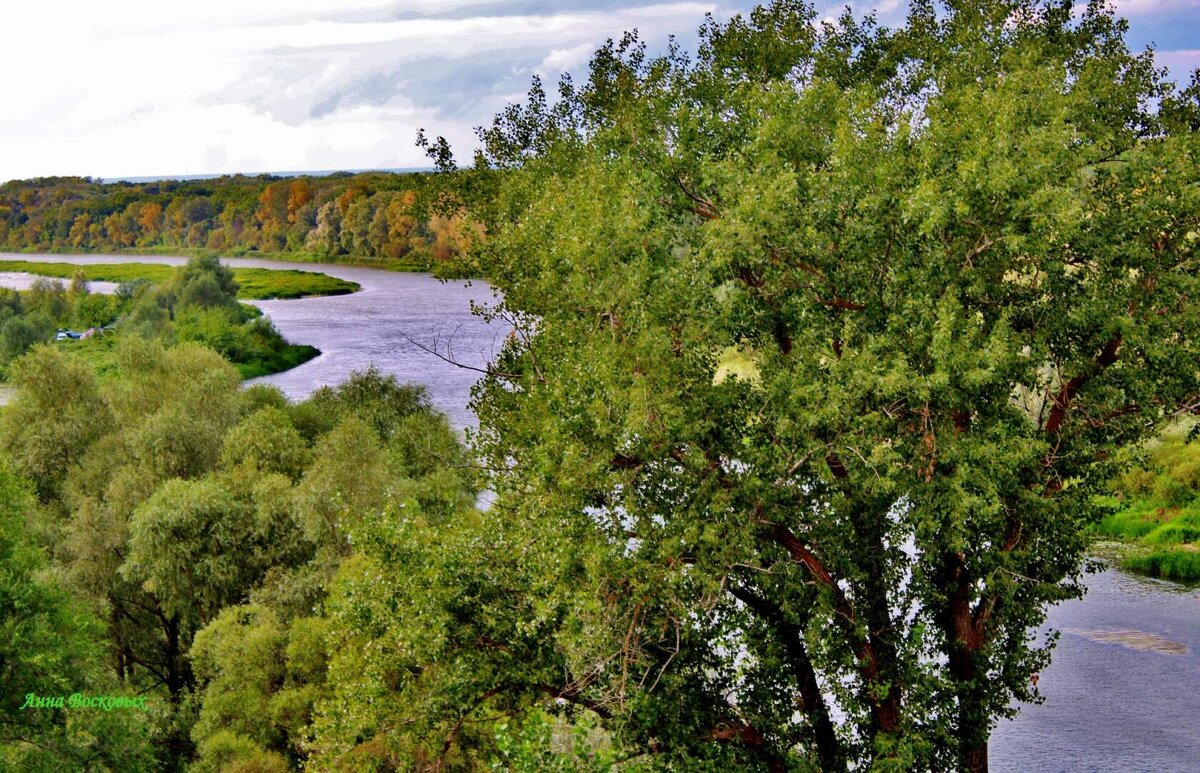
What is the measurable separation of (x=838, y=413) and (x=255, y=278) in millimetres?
98040

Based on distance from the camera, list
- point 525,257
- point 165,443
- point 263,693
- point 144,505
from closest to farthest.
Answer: point 525,257
point 263,693
point 144,505
point 165,443

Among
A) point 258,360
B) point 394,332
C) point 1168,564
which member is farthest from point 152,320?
point 1168,564

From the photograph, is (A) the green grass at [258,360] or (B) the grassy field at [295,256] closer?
(A) the green grass at [258,360]

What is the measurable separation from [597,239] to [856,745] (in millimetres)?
7336

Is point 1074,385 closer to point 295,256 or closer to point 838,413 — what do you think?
point 838,413

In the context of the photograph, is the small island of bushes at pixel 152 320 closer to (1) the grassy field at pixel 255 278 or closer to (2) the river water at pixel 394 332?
(2) the river water at pixel 394 332

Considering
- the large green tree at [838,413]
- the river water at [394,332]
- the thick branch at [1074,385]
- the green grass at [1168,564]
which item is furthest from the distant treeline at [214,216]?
the thick branch at [1074,385]

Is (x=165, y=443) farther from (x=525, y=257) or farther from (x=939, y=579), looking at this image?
(x=939, y=579)

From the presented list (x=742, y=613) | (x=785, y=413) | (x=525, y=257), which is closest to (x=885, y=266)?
(x=785, y=413)

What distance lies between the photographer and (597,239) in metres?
13.4

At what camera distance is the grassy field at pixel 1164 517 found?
116 ft

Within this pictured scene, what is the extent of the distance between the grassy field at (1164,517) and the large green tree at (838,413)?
935 inches

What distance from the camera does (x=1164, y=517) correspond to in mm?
38781

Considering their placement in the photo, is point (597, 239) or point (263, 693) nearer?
point (597, 239)
